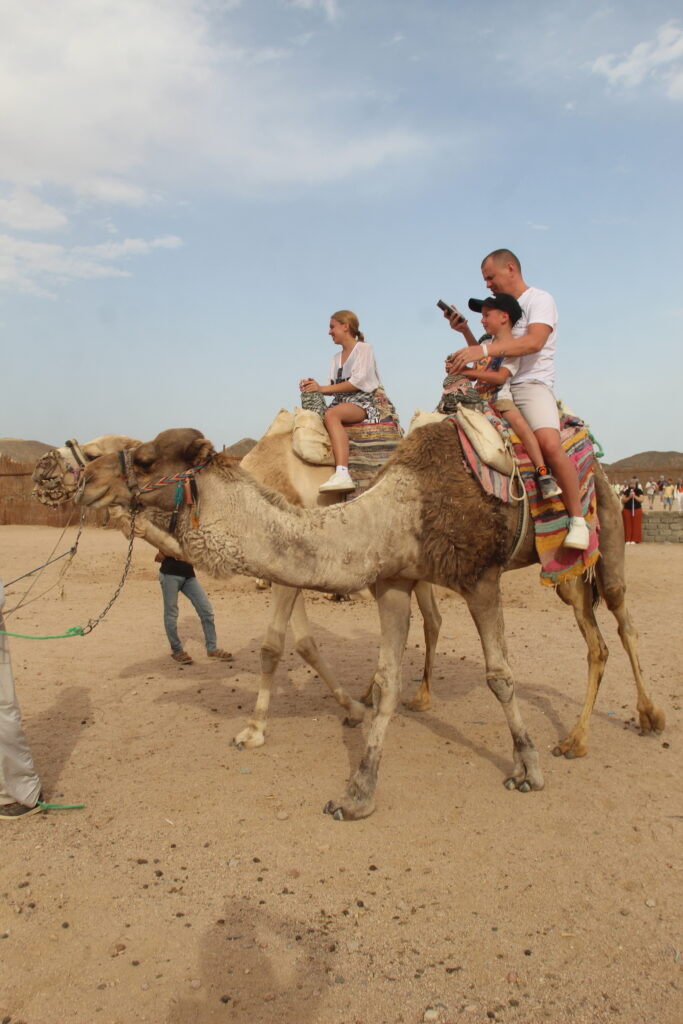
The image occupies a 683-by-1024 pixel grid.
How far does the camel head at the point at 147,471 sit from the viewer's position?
3631 mm

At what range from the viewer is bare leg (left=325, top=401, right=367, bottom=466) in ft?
17.5

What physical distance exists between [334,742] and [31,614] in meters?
6.37

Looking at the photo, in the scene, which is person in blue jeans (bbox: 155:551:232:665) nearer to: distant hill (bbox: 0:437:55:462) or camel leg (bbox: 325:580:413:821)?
camel leg (bbox: 325:580:413:821)

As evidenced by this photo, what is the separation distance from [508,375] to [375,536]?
5.02ft

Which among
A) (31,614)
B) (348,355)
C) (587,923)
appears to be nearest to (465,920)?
(587,923)

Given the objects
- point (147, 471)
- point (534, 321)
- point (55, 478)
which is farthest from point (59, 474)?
point (534, 321)

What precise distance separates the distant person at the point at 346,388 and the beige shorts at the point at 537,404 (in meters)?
1.34

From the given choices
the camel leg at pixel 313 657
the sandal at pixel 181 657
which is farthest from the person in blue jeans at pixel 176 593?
the camel leg at pixel 313 657

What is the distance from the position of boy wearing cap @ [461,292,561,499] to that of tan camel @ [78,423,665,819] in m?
0.29

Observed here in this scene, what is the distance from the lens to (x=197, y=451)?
12.1ft

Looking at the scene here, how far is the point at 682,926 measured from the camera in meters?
3.19

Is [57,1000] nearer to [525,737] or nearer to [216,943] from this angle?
[216,943]

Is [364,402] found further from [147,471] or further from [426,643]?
[147,471]

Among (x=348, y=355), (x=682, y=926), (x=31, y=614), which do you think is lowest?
(x=682, y=926)
